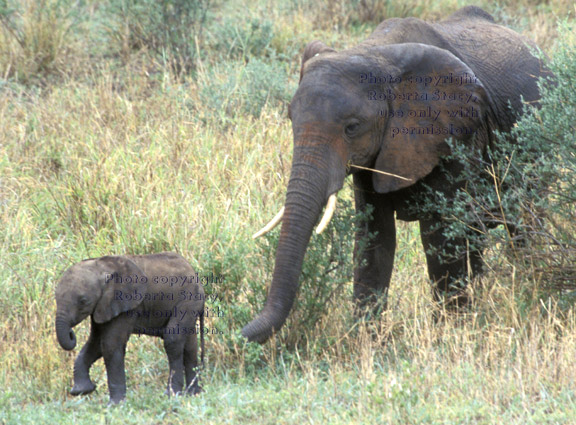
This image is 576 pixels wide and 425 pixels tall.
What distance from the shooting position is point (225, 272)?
7066 millimetres

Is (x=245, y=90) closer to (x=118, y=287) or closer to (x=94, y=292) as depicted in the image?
(x=118, y=287)

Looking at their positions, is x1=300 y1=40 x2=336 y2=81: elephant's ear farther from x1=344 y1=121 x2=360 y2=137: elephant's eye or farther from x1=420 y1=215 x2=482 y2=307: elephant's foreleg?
x1=420 y1=215 x2=482 y2=307: elephant's foreleg

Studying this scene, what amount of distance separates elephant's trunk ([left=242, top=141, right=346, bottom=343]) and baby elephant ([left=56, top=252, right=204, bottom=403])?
43 centimetres

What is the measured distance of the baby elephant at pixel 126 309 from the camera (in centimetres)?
523

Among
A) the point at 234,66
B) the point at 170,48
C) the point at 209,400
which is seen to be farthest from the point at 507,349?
the point at 170,48

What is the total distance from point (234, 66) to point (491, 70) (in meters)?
5.23

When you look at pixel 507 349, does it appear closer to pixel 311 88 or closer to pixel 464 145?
pixel 464 145

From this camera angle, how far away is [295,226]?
5.73m

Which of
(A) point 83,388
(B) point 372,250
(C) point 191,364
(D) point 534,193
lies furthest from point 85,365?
(D) point 534,193

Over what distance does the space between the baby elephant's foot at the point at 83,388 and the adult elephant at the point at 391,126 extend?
0.99 m

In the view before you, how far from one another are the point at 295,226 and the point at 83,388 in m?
1.55

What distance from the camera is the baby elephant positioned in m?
5.23

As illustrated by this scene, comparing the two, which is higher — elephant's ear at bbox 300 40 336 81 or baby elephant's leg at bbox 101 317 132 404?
elephant's ear at bbox 300 40 336 81

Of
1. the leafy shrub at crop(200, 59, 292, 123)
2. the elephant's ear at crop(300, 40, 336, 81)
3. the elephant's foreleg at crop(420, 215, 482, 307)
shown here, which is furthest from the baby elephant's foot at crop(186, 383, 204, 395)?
the leafy shrub at crop(200, 59, 292, 123)
